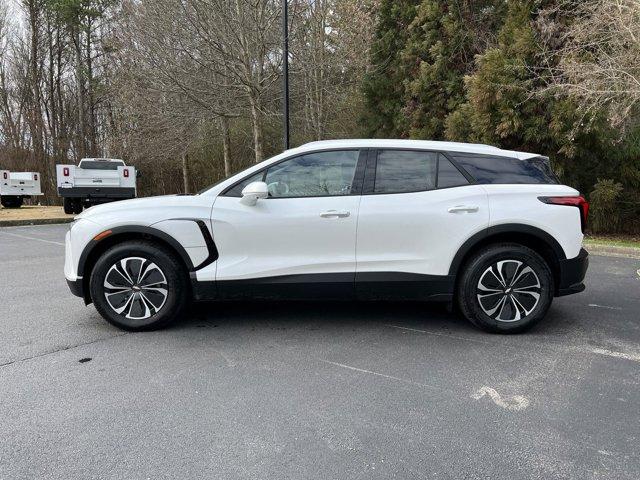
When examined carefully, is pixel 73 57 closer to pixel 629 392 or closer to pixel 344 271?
pixel 344 271

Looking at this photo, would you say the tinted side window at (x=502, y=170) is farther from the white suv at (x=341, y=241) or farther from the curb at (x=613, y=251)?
the curb at (x=613, y=251)

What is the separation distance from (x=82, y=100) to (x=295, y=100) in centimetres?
1670

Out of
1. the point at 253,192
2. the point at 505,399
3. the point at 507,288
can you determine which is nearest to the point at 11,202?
the point at 253,192

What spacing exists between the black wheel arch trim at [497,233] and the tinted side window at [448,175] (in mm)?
491

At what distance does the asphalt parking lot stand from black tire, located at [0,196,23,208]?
16678mm

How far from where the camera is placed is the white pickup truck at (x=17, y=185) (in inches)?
713

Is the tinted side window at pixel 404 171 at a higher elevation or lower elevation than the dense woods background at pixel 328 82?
lower

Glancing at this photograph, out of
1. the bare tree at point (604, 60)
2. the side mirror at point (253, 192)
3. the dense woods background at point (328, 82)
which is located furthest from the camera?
the dense woods background at point (328, 82)

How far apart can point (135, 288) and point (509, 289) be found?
3.36 metres

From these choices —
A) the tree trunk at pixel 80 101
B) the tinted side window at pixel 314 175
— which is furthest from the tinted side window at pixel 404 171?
the tree trunk at pixel 80 101

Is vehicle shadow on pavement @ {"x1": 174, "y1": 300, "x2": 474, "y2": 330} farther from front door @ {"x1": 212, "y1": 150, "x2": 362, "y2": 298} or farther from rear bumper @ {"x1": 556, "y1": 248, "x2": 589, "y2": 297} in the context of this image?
rear bumper @ {"x1": 556, "y1": 248, "x2": 589, "y2": 297}

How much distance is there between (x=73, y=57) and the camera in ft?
91.2

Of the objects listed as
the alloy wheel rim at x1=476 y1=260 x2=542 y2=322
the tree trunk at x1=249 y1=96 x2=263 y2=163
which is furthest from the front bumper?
the tree trunk at x1=249 y1=96 x2=263 y2=163

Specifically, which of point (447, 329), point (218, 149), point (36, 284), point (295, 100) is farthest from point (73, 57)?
point (447, 329)
